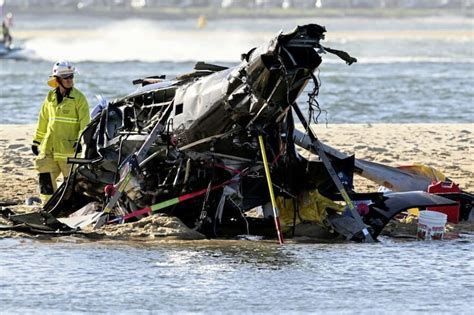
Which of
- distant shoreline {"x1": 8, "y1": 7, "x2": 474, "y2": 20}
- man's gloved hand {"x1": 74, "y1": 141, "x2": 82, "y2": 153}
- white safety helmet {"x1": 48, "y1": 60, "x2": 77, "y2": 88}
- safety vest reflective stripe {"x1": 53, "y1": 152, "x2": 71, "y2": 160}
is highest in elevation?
white safety helmet {"x1": 48, "y1": 60, "x2": 77, "y2": 88}

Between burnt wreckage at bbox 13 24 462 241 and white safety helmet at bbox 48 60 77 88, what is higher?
white safety helmet at bbox 48 60 77 88

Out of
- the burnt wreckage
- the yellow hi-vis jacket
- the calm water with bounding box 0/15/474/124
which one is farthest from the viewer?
the calm water with bounding box 0/15/474/124

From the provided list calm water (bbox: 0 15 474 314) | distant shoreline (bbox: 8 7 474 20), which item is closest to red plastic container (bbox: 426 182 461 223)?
calm water (bbox: 0 15 474 314)

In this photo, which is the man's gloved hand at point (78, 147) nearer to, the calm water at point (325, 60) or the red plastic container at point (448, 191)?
the calm water at point (325, 60)

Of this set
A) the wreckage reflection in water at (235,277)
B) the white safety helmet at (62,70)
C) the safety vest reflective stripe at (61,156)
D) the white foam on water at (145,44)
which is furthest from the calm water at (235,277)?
the white foam on water at (145,44)

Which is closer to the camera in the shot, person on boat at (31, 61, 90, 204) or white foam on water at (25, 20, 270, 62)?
person on boat at (31, 61, 90, 204)

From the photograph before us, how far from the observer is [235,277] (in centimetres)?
1159

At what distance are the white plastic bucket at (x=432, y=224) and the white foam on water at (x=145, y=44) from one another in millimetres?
40484

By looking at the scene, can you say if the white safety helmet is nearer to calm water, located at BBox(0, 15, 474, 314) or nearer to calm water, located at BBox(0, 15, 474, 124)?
calm water, located at BBox(0, 15, 474, 314)

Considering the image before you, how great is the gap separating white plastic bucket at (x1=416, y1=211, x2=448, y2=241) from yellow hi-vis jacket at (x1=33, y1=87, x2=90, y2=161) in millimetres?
3740

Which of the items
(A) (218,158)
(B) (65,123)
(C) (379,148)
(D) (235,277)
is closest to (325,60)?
(C) (379,148)

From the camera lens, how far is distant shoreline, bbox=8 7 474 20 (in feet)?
349

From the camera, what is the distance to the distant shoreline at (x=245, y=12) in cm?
10644

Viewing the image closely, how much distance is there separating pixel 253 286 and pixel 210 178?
204cm
